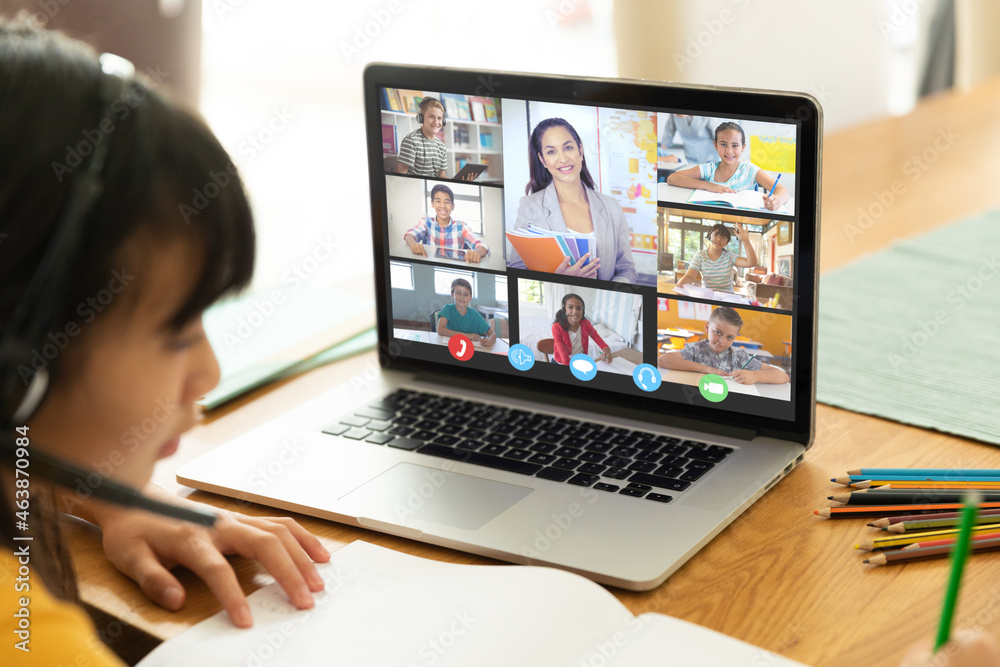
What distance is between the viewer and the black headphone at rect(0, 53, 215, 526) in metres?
0.46

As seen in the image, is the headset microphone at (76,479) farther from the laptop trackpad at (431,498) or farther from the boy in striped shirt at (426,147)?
the boy in striped shirt at (426,147)

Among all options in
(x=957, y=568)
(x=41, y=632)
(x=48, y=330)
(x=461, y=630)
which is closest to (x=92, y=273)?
(x=48, y=330)

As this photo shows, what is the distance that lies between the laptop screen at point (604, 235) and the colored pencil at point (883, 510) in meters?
0.10

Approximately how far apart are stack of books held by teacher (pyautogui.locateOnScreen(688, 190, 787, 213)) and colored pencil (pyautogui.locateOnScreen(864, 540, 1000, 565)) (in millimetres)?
269

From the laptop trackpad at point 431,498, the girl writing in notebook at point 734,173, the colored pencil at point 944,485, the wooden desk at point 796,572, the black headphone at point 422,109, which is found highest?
the black headphone at point 422,109

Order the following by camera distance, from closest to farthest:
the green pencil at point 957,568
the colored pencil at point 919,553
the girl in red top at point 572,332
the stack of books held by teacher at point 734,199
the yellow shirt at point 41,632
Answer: the green pencil at point 957,568 → the yellow shirt at point 41,632 → the colored pencil at point 919,553 → the stack of books held by teacher at point 734,199 → the girl in red top at point 572,332

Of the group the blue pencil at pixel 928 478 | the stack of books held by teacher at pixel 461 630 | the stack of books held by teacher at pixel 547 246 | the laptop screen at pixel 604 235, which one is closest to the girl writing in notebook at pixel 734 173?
the laptop screen at pixel 604 235

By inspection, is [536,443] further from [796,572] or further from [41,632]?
[41,632]

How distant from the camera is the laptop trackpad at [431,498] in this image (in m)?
0.75

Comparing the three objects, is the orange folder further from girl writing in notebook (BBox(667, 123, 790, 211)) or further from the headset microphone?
the headset microphone

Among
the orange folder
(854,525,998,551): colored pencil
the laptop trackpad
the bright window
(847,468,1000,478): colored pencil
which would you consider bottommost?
the laptop trackpad

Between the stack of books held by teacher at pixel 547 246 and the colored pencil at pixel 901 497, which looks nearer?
the colored pencil at pixel 901 497

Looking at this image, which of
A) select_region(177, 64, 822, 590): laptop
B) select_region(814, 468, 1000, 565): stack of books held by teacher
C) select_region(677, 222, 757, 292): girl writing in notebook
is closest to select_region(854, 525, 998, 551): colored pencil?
select_region(814, 468, 1000, 565): stack of books held by teacher

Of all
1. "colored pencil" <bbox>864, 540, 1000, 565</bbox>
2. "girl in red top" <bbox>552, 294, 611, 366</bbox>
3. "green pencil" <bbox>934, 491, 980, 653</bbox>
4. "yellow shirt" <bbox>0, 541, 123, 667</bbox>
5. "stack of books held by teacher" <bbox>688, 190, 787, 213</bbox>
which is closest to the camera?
"green pencil" <bbox>934, 491, 980, 653</bbox>
